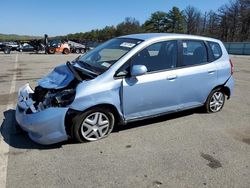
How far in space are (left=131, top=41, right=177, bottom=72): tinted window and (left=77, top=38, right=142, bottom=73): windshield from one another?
0.21 meters

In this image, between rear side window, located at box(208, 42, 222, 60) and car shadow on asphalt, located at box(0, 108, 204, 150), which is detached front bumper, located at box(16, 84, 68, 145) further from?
rear side window, located at box(208, 42, 222, 60)

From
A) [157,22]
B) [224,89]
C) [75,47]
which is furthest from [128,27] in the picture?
[224,89]

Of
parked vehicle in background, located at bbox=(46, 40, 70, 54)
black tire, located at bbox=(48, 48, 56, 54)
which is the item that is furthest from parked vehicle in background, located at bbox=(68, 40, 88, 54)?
black tire, located at bbox=(48, 48, 56, 54)

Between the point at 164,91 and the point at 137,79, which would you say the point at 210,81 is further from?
the point at 137,79

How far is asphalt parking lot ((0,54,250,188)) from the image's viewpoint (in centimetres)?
352

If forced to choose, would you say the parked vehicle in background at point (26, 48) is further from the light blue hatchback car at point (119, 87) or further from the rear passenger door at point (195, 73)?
the rear passenger door at point (195, 73)

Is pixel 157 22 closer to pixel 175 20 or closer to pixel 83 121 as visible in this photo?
pixel 175 20

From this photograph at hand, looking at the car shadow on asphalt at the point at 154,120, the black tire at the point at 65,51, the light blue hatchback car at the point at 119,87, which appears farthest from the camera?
the black tire at the point at 65,51

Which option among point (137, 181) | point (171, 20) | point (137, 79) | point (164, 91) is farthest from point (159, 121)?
point (171, 20)

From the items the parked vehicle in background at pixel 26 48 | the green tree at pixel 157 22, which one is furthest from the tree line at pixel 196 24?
the parked vehicle in background at pixel 26 48

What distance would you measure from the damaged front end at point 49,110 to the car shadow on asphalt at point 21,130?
0.51 feet

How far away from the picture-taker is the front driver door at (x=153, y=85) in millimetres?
4750

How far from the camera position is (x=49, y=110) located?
13.8 ft

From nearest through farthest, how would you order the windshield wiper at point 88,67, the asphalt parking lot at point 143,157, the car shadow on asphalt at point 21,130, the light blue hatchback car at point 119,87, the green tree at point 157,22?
the asphalt parking lot at point 143,157 → the light blue hatchback car at point 119,87 → the car shadow on asphalt at point 21,130 → the windshield wiper at point 88,67 → the green tree at point 157,22
